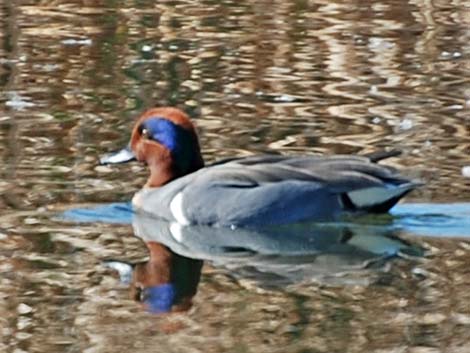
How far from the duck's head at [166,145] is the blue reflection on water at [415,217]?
0.34 meters

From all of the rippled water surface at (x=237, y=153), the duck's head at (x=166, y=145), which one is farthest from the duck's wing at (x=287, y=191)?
the duck's head at (x=166, y=145)

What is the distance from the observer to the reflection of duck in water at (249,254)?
836 cm

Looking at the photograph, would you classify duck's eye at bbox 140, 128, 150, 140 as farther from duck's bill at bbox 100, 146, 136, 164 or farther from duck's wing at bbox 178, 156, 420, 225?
duck's wing at bbox 178, 156, 420, 225

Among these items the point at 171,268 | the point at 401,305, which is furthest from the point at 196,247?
the point at 401,305

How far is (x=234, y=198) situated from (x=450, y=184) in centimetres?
144

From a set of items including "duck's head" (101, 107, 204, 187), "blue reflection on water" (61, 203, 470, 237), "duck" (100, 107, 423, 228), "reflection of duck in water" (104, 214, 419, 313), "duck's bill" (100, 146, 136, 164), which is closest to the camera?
"reflection of duck in water" (104, 214, 419, 313)

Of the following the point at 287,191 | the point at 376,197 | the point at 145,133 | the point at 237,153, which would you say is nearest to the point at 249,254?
the point at 287,191

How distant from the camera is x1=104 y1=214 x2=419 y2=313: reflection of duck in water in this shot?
8359 mm

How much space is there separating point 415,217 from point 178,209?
1379 mm

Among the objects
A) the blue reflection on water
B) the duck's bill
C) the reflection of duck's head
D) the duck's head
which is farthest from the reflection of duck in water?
the duck's bill

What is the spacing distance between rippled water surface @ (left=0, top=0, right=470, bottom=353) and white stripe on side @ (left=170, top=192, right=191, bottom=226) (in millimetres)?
124

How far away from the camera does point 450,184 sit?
10156mm

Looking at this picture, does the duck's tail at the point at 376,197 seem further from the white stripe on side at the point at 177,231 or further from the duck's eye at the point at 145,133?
the duck's eye at the point at 145,133

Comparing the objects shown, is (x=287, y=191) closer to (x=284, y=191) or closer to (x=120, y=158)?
(x=284, y=191)
